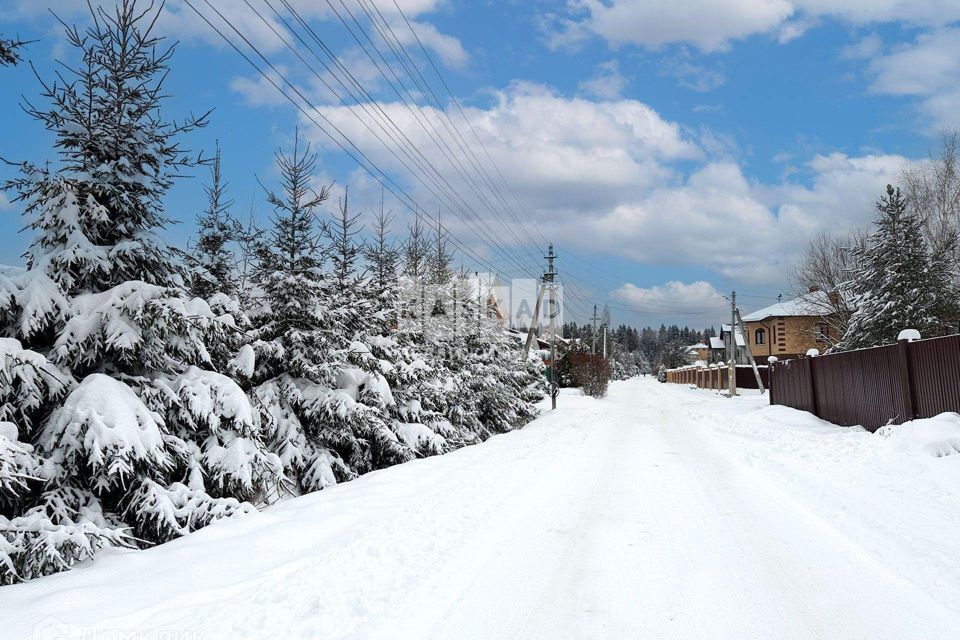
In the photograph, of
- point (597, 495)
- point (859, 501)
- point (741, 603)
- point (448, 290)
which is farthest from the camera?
point (448, 290)

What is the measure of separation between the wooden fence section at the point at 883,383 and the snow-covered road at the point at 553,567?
263cm

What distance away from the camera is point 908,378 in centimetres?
1082

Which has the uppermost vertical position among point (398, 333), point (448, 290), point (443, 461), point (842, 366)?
point (448, 290)

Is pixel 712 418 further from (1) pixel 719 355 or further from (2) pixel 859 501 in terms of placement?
(1) pixel 719 355

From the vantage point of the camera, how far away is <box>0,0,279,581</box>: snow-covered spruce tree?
509 cm

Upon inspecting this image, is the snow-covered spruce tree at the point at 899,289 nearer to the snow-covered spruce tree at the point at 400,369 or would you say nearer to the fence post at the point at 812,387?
the fence post at the point at 812,387

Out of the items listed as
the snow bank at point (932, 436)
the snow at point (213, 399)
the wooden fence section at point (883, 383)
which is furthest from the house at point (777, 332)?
the snow at point (213, 399)

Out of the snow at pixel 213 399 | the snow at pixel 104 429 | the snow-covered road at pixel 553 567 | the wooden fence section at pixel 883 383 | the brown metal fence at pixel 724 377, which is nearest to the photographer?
the snow-covered road at pixel 553 567

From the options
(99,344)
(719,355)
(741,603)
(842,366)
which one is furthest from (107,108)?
Result: (719,355)

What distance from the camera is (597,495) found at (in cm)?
707

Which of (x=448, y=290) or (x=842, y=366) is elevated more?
(x=448, y=290)

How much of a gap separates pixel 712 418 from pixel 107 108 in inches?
739

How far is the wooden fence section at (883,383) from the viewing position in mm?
9758

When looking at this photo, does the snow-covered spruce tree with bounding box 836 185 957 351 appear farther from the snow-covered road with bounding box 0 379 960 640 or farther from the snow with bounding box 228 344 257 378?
the snow with bounding box 228 344 257 378
